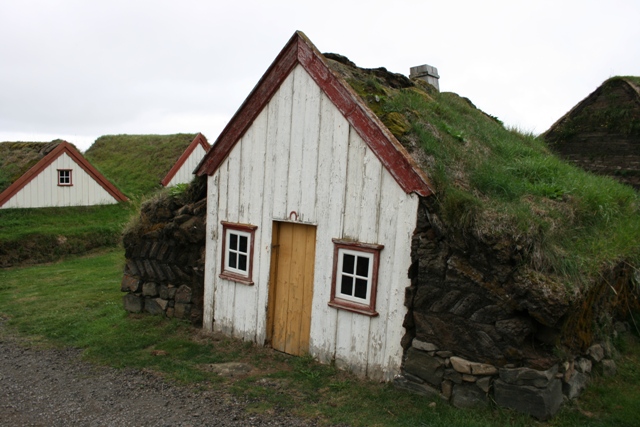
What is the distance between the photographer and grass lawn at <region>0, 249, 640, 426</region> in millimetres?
5949

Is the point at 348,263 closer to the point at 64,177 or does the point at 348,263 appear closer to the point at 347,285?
the point at 347,285

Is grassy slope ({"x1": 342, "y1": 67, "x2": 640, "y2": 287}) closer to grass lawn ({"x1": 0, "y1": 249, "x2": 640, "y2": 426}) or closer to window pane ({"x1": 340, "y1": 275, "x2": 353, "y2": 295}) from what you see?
grass lawn ({"x1": 0, "y1": 249, "x2": 640, "y2": 426})

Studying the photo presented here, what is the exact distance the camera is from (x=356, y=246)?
22.9 ft

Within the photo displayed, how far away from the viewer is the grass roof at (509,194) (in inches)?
232

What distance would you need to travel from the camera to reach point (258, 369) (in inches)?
296

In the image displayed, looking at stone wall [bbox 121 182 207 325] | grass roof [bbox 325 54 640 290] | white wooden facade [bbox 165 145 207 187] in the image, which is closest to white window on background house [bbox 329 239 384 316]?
grass roof [bbox 325 54 640 290]

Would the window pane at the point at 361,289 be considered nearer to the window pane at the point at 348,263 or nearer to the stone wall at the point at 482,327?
the window pane at the point at 348,263

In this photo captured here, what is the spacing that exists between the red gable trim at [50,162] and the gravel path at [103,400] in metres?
13.2

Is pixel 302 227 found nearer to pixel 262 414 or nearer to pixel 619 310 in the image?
pixel 262 414

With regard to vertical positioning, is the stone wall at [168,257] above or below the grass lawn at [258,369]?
above

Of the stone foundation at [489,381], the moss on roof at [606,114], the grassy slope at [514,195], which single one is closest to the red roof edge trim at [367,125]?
the grassy slope at [514,195]

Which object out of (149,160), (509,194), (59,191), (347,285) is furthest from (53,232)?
(509,194)

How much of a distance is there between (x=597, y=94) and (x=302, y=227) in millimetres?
11941

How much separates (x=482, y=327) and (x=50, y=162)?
756 inches
